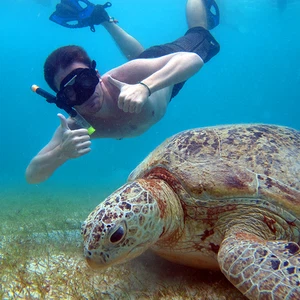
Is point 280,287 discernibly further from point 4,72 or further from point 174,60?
point 4,72

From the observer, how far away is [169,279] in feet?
8.46

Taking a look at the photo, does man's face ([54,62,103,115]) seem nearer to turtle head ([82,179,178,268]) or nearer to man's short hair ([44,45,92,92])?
man's short hair ([44,45,92,92])

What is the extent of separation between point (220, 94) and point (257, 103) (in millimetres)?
14663

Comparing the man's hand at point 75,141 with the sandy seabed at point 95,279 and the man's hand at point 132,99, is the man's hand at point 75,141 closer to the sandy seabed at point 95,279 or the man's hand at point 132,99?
the man's hand at point 132,99

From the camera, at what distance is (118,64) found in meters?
93.0

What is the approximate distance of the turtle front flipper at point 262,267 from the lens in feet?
5.60

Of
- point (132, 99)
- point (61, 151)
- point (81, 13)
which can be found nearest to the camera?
point (132, 99)

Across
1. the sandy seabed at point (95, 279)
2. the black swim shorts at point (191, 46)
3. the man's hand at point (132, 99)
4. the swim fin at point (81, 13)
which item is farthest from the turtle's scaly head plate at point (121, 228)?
the swim fin at point (81, 13)

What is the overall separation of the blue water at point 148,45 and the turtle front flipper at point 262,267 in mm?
12554

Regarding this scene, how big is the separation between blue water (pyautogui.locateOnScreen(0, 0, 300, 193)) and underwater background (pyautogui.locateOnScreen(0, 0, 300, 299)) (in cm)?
18

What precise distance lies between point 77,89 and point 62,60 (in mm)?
491

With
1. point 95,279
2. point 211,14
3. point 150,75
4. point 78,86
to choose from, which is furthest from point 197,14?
point 95,279

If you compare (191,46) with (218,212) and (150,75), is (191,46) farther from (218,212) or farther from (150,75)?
(218,212)

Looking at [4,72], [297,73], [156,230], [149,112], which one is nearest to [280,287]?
[156,230]
